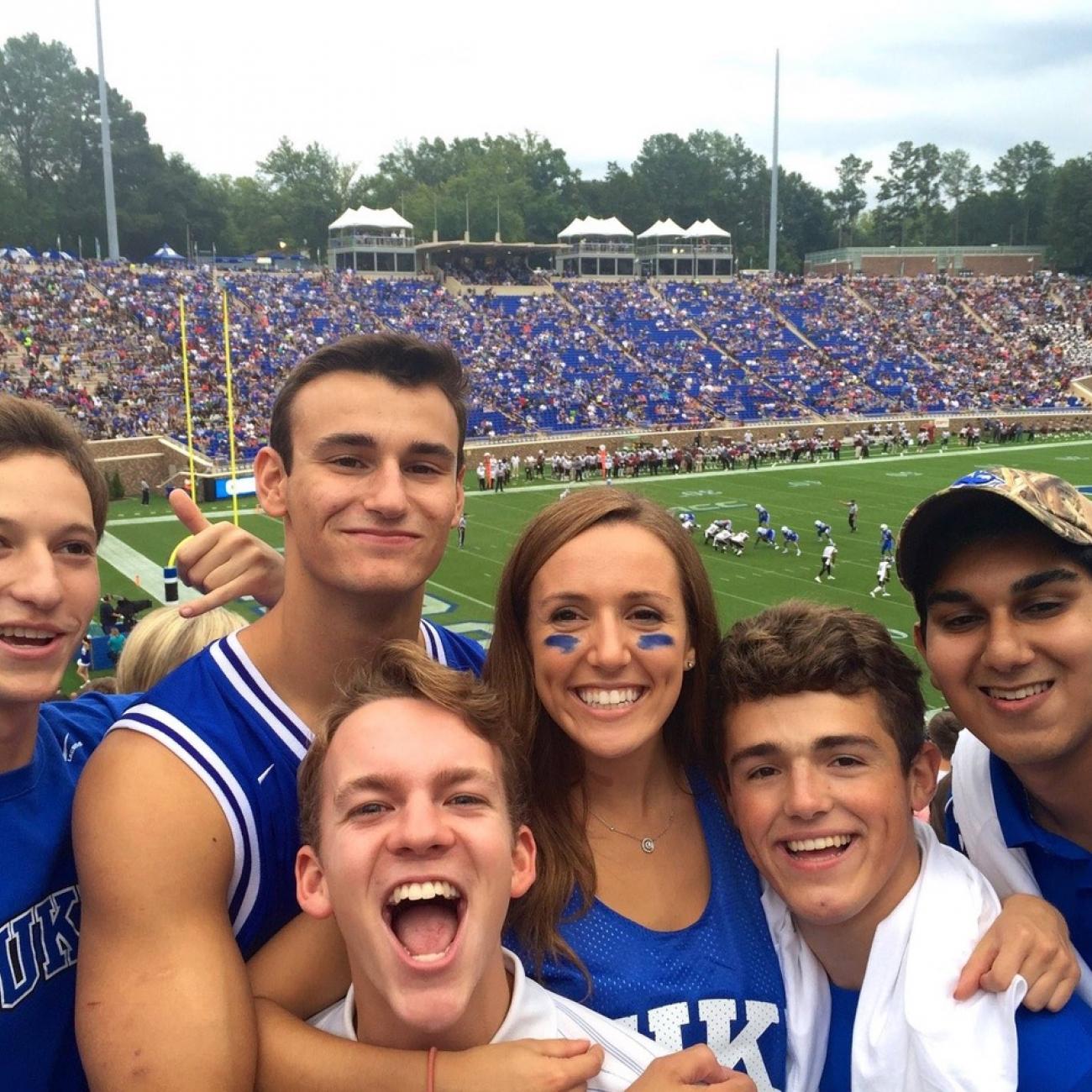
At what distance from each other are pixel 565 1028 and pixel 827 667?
3.25 feet

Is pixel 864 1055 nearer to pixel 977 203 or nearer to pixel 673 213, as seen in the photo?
pixel 673 213

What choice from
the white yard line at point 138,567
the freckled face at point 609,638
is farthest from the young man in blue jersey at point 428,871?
the white yard line at point 138,567

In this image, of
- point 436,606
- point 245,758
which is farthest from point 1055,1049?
point 436,606

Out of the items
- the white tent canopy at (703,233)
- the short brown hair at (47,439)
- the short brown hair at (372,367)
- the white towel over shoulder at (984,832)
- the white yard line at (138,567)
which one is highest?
the white tent canopy at (703,233)

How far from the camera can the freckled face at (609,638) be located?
8.04 ft

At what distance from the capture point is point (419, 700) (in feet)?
7.23

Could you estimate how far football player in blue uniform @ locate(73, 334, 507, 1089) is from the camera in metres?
2.08

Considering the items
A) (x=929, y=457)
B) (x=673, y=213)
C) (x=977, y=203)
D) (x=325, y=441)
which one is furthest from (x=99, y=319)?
(x=977, y=203)

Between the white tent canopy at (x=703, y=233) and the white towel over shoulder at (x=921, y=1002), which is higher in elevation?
the white tent canopy at (x=703, y=233)

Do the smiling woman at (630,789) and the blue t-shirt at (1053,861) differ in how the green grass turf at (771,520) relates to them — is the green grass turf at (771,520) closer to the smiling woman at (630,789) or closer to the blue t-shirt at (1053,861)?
the blue t-shirt at (1053,861)

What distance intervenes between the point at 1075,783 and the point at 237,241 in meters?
75.9

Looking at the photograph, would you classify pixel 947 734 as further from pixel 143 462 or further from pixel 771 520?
pixel 143 462

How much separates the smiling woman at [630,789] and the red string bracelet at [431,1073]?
1.16 feet

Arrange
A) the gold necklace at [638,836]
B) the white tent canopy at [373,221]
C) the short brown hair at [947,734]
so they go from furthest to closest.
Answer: the white tent canopy at [373,221]
the short brown hair at [947,734]
the gold necklace at [638,836]
